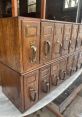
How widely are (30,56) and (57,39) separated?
350mm

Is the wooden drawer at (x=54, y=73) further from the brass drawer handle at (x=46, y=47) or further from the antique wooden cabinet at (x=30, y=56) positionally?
the brass drawer handle at (x=46, y=47)

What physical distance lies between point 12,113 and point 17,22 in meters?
0.65

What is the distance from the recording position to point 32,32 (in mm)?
682

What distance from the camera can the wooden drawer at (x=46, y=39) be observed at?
77cm

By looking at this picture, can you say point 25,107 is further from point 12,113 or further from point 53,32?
point 53,32

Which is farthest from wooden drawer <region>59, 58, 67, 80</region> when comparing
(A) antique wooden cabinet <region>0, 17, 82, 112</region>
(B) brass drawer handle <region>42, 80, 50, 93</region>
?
(B) brass drawer handle <region>42, 80, 50, 93</region>

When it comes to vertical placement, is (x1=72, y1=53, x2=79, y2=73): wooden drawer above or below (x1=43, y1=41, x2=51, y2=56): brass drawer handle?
below

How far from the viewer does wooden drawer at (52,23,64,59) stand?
0.91m

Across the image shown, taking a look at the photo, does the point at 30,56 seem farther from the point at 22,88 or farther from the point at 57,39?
the point at 57,39

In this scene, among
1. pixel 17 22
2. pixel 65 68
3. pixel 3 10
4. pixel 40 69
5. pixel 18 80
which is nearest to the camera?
pixel 17 22

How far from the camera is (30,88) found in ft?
2.60

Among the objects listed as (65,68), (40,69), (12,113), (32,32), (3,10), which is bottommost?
(12,113)

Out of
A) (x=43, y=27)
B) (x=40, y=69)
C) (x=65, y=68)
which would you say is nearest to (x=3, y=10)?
(x=43, y=27)

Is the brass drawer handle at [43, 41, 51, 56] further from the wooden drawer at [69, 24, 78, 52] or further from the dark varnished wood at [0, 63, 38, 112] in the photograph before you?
the wooden drawer at [69, 24, 78, 52]
